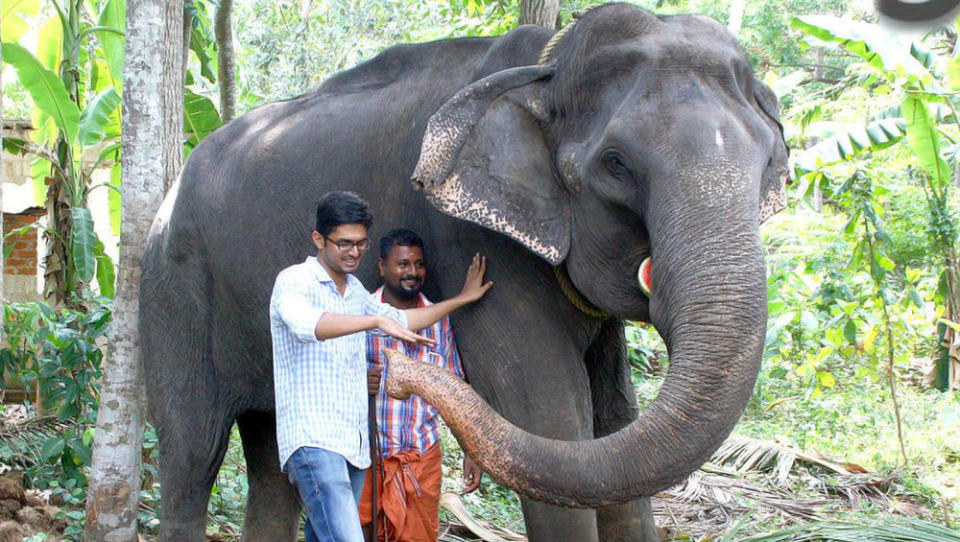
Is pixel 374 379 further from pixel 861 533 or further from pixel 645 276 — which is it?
pixel 861 533

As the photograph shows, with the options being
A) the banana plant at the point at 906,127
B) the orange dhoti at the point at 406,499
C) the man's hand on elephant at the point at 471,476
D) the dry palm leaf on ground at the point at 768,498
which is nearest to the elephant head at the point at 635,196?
the man's hand on elephant at the point at 471,476

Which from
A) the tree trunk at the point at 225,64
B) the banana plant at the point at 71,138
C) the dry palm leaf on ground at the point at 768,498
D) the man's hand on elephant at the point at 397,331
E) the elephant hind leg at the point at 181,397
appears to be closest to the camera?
the man's hand on elephant at the point at 397,331

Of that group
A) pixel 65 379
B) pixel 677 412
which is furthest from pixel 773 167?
pixel 65 379

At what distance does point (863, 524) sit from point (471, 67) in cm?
262

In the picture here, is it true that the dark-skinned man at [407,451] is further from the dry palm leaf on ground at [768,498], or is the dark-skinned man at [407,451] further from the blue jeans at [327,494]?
the dry palm leaf on ground at [768,498]

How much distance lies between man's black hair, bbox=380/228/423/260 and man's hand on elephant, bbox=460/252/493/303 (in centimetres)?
19

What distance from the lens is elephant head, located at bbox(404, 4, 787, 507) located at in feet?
9.70

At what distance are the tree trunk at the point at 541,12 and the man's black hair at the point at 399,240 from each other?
212cm

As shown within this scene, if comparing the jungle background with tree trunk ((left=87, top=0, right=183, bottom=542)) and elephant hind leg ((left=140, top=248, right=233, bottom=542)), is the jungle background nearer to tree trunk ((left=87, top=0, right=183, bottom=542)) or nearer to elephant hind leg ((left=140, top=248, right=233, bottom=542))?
tree trunk ((left=87, top=0, right=183, bottom=542))

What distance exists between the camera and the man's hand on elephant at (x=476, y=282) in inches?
144

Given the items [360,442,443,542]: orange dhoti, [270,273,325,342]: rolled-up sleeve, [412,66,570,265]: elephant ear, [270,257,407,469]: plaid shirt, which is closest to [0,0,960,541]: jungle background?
[412,66,570,265]: elephant ear

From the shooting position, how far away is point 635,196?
3.38m

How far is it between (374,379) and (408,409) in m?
0.16

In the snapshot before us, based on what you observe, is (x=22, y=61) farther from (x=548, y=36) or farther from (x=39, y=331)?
(x=548, y=36)
